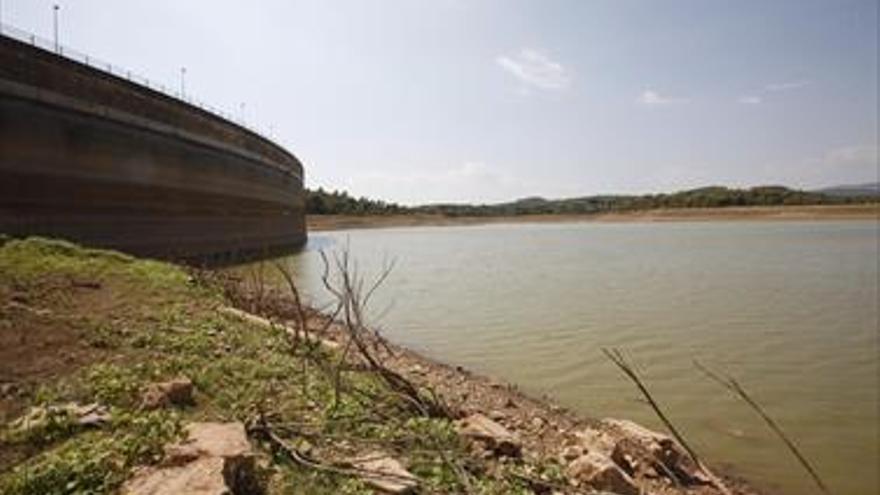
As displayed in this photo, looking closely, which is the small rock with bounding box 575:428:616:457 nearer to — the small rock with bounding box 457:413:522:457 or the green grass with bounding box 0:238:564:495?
the small rock with bounding box 457:413:522:457

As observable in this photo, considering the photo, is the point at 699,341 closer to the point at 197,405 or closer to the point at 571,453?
the point at 571,453

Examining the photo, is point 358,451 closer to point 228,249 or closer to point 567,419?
point 567,419

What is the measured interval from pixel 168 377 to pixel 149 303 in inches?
174

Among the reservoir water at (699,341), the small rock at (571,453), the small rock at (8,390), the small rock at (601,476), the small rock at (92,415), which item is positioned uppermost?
the small rock at (8,390)

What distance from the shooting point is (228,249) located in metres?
34.2

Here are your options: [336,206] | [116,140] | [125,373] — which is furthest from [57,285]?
[336,206]

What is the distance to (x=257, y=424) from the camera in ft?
17.1

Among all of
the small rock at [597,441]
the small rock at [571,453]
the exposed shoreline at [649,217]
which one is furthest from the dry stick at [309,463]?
the exposed shoreline at [649,217]

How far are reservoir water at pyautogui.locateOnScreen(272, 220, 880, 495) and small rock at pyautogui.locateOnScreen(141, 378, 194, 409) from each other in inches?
136

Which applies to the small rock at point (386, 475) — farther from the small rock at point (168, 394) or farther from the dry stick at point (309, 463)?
the small rock at point (168, 394)

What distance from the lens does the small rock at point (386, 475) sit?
14.5 ft

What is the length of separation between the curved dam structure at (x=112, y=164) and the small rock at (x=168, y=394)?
52.9 ft

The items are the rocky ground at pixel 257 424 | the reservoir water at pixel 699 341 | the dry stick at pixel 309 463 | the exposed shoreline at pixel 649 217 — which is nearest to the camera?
the rocky ground at pixel 257 424

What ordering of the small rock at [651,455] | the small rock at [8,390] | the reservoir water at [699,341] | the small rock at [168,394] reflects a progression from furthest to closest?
the reservoir water at [699,341] → the small rock at [651,455] → the small rock at [8,390] → the small rock at [168,394]
